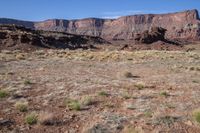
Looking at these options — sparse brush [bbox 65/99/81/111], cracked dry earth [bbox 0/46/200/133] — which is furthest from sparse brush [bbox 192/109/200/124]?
sparse brush [bbox 65/99/81/111]

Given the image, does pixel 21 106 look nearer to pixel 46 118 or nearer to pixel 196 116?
pixel 46 118

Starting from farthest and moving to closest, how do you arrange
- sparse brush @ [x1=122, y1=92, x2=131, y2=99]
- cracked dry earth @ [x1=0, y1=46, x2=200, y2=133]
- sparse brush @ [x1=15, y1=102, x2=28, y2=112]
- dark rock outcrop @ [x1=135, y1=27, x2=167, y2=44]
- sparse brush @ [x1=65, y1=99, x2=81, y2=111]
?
dark rock outcrop @ [x1=135, y1=27, x2=167, y2=44] < sparse brush @ [x1=122, y1=92, x2=131, y2=99] < sparse brush @ [x1=65, y1=99, x2=81, y2=111] < sparse brush @ [x1=15, y1=102, x2=28, y2=112] < cracked dry earth @ [x1=0, y1=46, x2=200, y2=133]

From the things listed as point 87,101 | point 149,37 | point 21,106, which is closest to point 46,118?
point 21,106

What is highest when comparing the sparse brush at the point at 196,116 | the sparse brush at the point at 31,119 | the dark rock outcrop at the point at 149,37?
the sparse brush at the point at 196,116

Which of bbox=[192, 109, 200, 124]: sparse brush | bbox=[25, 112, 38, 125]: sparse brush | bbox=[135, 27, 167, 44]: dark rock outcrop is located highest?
bbox=[192, 109, 200, 124]: sparse brush

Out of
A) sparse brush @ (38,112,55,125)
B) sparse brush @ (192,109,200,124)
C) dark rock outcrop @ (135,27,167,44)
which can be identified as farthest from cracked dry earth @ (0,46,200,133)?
dark rock outcrop @ (135,27,167,44)

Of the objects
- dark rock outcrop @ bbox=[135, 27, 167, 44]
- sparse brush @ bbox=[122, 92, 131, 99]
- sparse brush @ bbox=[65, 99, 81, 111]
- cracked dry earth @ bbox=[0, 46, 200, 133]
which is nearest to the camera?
cracked dry earth @ bbox=[0, 46, 200, 133]

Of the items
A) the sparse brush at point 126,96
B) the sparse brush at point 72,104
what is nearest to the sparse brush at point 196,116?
the sparse brush at point 126,96

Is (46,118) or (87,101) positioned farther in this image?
(87,101)

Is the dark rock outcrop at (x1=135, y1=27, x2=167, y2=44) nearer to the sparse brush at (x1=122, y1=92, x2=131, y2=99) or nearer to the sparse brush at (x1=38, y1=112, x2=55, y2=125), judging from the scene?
the sparse brush at (x1=122, y1=92, x2=131, y2=99)

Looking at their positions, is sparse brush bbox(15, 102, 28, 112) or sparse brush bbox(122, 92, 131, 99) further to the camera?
sparse brush bbox(122, 92, 131, 99)

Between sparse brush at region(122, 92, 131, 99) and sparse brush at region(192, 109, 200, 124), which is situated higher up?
sparse brush at region(192, 109, 200, 124)

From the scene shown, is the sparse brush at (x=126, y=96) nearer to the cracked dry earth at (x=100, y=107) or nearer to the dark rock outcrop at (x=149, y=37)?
the cracked dry earth at (x=100, y=107)

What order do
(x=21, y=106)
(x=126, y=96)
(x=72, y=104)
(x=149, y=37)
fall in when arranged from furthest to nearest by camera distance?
(x=149, y=37)
(x=126, y=96)
(x=72, y=104)
(x=21, y=106)
